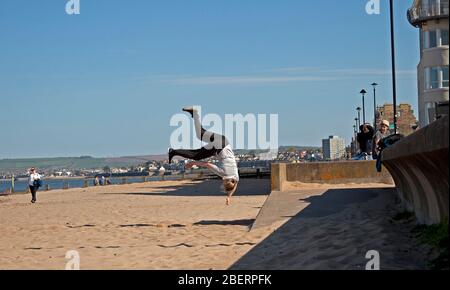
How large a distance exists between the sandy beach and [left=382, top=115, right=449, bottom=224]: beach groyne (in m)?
0.51

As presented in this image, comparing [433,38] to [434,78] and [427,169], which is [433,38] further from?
[427,169]

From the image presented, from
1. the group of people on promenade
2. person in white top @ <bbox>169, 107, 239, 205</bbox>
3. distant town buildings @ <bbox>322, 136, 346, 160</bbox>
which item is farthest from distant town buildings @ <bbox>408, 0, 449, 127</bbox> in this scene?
distant town buildings @ <bbox>322, 136, 346, 160</bbox>

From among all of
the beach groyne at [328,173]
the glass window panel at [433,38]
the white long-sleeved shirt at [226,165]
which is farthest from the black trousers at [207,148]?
the glass window panel at [433,38]

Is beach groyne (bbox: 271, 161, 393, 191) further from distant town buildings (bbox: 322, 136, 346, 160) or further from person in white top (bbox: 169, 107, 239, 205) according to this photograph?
distant town buildings (bbox: 322, 136, 346, 160)

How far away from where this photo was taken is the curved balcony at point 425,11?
45.8m

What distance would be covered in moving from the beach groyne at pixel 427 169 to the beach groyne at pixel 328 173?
10.5 metres

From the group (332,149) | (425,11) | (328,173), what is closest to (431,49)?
(425,11)

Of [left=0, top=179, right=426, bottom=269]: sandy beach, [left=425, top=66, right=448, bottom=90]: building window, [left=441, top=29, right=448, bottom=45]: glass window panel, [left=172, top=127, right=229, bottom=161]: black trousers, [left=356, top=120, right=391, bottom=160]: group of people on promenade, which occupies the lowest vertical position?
[left=0, top=179, right=426, bottom=269]: sandy beach

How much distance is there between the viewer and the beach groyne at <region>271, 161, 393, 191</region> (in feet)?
78.1

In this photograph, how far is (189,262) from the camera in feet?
37.6

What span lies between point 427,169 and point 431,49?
1559 inches

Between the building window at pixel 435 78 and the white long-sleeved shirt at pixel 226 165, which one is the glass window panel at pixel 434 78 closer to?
the building window at pixel 435 78

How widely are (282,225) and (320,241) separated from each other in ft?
9.27

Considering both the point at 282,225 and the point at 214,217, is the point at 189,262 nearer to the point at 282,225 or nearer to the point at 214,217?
the point at 282,225
